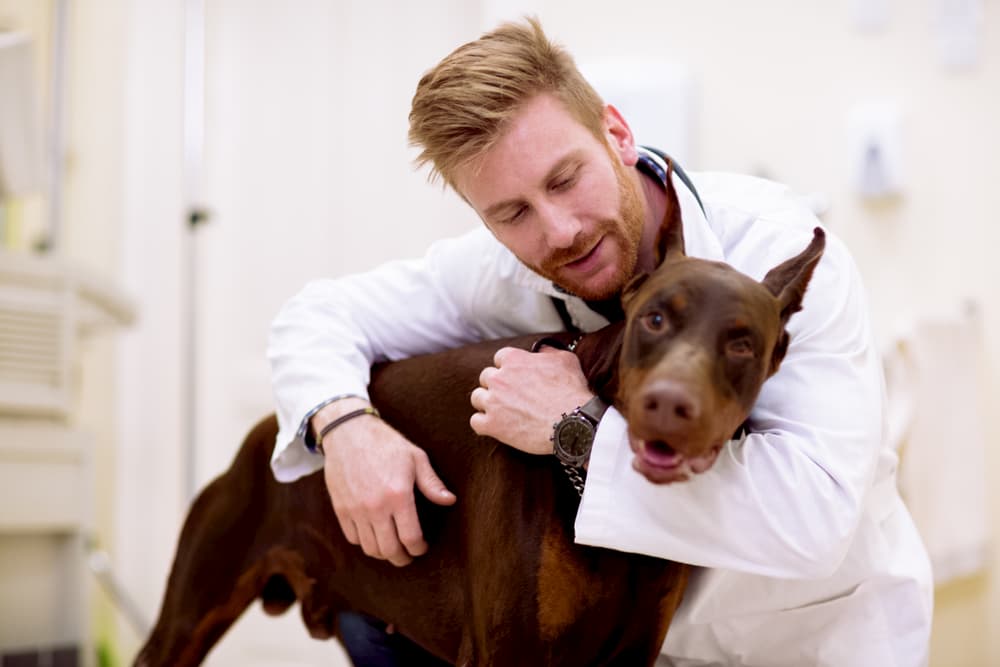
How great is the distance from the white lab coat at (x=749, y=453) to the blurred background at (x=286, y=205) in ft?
3.62

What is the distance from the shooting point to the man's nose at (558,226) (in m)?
A: 1.46

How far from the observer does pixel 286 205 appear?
379 centimetres

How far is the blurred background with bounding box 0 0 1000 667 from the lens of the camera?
275 centimetres

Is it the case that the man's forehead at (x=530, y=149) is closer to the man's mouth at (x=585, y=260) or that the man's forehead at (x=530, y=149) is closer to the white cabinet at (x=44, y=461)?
the man's mouth at (x=585, y=260)

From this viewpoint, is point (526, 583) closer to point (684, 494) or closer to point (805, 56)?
point (684, 494)

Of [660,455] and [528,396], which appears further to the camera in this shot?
[528,396]

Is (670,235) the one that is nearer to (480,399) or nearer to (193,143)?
(480,399)

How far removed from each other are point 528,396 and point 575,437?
0.09 m

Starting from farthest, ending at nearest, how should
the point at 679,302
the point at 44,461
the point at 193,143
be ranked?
the point at 193,143 → the point at 44,461 → the point at 679,302

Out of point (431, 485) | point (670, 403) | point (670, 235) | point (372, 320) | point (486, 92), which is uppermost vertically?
point (486, 92)

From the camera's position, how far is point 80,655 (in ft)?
10.8

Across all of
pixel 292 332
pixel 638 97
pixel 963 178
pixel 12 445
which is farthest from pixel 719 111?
pixel 12 445

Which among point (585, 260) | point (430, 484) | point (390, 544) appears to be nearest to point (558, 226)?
point (585, 260)

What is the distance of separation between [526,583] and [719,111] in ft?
6.60
